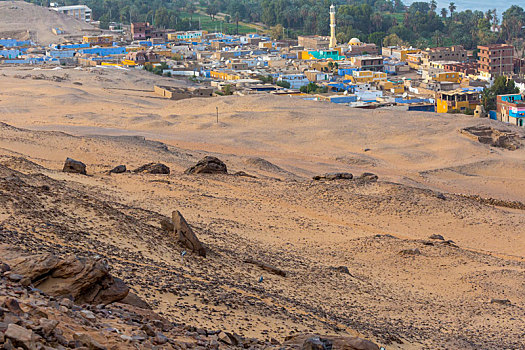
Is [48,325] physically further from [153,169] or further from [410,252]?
[153,169]

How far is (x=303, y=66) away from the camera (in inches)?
2420

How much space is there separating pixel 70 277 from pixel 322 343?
2.36 metres

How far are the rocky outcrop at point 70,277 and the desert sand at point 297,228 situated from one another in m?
0.78

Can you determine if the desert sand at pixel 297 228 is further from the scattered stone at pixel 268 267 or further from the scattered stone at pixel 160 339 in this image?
the scattered stone at pixel 160 339

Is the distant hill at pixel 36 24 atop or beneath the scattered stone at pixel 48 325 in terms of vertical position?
atop

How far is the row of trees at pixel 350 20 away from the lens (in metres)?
81.8

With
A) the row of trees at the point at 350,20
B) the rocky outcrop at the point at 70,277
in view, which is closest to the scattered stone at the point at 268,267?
the rocky outcrop at the point at 70,277

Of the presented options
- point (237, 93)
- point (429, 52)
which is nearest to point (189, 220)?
point (237, 93)

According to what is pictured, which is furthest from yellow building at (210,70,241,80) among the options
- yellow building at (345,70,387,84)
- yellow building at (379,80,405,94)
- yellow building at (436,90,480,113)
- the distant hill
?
the distant hill

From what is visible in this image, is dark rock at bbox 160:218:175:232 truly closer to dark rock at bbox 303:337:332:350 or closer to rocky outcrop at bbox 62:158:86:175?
dark rock at bbox 303:337:332:350

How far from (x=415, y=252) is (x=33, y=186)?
21.1 ft

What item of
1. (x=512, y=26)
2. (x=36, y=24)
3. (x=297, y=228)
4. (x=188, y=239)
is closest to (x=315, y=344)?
(x=188, y=239)

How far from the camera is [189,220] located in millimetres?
13031

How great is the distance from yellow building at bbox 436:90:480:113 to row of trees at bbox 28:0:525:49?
111 ft
